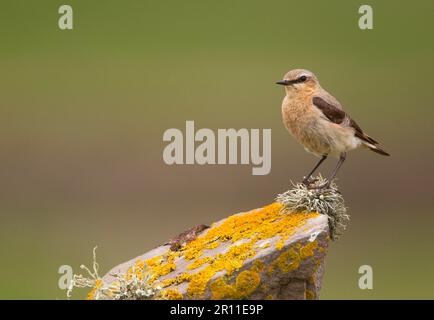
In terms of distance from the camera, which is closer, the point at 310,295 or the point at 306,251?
the point at 306,251

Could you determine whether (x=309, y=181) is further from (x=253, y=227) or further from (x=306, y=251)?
(x=306, y=251)

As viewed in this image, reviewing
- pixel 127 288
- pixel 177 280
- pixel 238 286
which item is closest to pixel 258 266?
pixel 238 286

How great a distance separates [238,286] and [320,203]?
5.25ft

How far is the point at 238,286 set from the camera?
341 inches

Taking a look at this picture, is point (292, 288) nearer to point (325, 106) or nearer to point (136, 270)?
point (136, 270)

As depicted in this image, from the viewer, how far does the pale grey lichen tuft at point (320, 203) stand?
383 inches

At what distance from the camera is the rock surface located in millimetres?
8695

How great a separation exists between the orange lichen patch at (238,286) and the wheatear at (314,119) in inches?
84.7

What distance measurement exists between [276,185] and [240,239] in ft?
45.6

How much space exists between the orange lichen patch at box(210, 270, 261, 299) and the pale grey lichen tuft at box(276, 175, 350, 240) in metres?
1.34

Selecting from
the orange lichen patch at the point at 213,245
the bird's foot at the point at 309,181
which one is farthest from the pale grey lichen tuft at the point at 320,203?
the orange lichen patch at the point at 213,245
